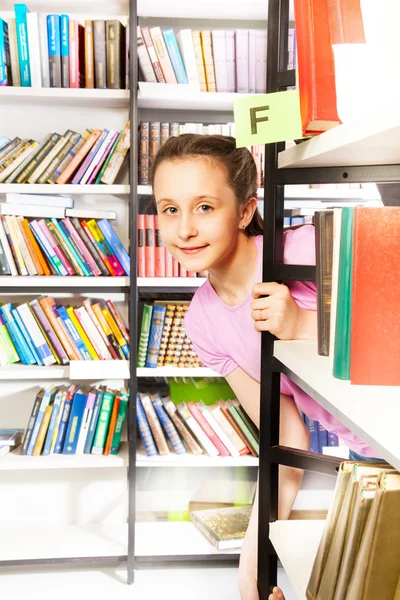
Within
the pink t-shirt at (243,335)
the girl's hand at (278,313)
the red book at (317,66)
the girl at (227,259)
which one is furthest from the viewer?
the girl at (227,259)

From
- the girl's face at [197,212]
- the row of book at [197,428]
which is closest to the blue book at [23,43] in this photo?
the girl's face at [197,212]

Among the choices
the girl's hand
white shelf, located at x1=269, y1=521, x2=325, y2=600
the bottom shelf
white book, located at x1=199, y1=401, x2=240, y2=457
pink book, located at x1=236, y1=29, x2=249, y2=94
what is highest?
pink book, located at x1=236, y1=29, x2=249, y2=94

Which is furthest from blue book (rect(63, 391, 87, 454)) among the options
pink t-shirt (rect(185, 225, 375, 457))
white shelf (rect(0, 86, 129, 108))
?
white shelf (rect(0, 86, 129, 108))

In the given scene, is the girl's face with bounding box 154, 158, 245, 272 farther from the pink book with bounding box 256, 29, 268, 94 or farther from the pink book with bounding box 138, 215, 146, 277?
the pink book with bounding box 256, 29, 268, 94

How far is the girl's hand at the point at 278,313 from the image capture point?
3.54ft

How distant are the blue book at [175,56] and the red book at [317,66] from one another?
1.65m

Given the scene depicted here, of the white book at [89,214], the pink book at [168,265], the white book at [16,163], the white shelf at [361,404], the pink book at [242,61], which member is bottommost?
the white shelf at [361,404]

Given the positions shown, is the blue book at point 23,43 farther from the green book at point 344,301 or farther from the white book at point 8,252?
the green book at point 344,301

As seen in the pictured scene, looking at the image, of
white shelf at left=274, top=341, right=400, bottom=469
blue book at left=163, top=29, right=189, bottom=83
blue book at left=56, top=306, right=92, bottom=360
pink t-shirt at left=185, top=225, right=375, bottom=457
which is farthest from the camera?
blue book at left=56, top=306, right=92, bottom=360

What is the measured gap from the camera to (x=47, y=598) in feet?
7.56

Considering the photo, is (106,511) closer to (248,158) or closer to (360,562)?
(248,158)

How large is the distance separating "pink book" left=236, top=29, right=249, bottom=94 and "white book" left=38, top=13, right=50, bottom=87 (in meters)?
0.72

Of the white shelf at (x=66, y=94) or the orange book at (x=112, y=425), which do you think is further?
the orange book at (x=112, y=425)

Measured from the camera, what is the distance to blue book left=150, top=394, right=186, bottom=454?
2473 mm
